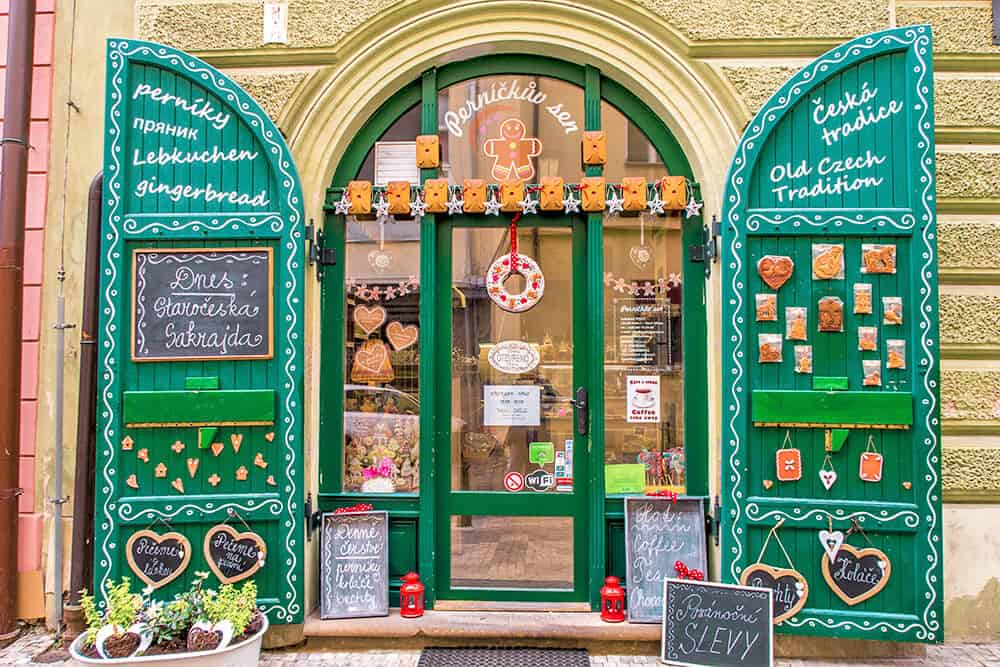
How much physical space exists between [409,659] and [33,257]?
11.0ft

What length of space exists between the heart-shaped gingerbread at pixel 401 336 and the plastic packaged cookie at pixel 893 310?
2.62 meters

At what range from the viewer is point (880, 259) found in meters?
3.69

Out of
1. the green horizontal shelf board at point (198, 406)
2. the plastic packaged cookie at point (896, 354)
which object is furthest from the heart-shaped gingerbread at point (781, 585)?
the green horizontal shelf board at point (198, 406)

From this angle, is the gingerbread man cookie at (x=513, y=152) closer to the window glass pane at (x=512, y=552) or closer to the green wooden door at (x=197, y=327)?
the green wooden door at (x=197, y=327)

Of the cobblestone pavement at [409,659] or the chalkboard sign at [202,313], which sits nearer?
the cobblestone pavement at [409,659]

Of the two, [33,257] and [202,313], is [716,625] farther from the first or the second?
[33,257]

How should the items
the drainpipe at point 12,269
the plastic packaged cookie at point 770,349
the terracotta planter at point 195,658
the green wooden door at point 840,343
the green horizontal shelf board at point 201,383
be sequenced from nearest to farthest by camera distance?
the terracotta planter at point 195,658
the green wooden door at point 840,343
the plastic packaged cookie at point 770,349
the green horizontal shelf board at point 201,383
the drainpipe at point 12,269

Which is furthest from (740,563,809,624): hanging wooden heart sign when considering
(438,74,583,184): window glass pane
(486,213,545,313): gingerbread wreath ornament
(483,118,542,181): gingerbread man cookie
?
(483,118,542,181): gingerbread man cookie

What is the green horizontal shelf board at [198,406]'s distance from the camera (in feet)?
12.5

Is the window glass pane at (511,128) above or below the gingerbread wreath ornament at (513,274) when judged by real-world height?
above

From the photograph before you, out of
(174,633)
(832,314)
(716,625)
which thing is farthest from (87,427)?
(832,314)

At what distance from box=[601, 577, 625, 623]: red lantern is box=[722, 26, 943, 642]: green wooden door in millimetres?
621

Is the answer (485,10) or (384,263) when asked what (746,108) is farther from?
(384,263)

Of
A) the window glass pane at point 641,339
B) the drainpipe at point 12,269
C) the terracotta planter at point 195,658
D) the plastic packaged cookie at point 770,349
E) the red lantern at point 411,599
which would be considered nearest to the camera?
the terracotta planter at point 195,658
